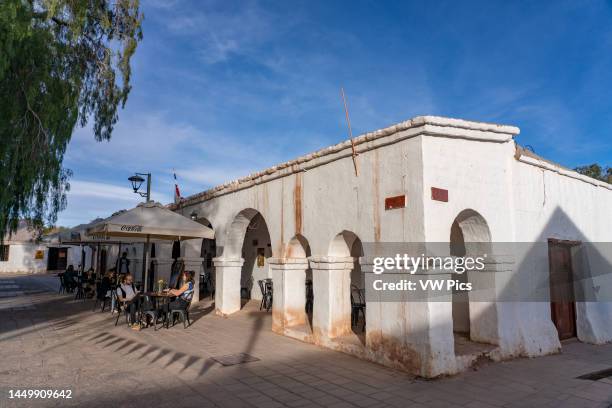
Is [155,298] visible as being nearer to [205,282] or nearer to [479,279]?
[479,279]

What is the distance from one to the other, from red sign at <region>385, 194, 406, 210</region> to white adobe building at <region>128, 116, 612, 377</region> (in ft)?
0.05

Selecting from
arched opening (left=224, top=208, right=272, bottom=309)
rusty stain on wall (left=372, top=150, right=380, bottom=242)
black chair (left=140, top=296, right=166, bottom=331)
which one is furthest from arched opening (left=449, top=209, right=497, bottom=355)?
arched opening (left=224, top=208, right=272, bottom=309)

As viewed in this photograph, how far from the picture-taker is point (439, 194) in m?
5.76

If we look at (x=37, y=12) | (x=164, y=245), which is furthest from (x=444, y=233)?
(x=164, y=245)

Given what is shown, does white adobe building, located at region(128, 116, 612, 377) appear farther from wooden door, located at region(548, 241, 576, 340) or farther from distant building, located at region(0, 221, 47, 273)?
distant building, located at region(0, 221, 47, 273)

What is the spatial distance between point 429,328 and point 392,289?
77 cm

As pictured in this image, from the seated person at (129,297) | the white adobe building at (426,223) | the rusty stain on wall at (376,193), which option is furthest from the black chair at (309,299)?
the rusty stain on wall at (376,193)

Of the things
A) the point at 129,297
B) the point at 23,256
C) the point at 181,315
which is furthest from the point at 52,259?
the point at 181,315

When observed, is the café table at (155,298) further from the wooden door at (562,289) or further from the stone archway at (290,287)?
the wooden door at (562,289)

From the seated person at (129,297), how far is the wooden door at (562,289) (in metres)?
7.82

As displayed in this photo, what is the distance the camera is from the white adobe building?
5695 mm

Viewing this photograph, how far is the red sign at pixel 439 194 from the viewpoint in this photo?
5.70 m

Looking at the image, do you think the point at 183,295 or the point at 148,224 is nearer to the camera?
the point at 148,224

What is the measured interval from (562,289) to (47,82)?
32.5ft
